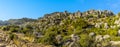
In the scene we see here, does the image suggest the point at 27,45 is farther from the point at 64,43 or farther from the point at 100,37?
the point at 100,37

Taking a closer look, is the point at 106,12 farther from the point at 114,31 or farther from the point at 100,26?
the point at 114,31

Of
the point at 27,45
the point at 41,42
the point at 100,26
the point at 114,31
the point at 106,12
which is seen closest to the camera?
the point at 27,45

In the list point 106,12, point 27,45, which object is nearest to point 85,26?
point 27,45

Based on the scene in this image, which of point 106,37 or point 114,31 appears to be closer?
point 106,37

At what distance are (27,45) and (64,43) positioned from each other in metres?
7.18

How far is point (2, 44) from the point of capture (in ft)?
157

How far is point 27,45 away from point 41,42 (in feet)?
14.2

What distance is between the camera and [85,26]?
73.6 metres

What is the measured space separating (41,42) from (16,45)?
5.50 meters

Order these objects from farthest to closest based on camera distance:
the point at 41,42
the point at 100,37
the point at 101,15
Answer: the point at 101,15 < the point at 100,37 < the point at 41,42

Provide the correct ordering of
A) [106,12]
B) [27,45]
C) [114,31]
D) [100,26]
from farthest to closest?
[106,12] < [100,26] < [114,31] < [27,45]

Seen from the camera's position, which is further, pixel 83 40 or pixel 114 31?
pixel 114 31

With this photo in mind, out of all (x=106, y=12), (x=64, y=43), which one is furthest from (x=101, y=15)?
(x=64, y=43)

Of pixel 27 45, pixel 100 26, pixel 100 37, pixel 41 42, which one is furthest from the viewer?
pixel 100 26
